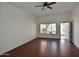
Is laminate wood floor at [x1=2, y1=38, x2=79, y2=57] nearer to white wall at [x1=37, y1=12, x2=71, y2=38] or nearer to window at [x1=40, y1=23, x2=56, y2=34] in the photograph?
white wall at [x1=37, y1=12, x2=71, y2=38]

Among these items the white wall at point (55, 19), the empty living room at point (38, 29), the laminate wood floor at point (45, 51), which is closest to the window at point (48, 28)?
the empty living room at point (38, 29)

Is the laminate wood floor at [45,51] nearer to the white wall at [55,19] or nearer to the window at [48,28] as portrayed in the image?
the white wall at [55,19]

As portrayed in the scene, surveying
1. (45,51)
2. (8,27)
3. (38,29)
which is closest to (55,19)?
(38,29)

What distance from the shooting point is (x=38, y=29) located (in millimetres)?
9258

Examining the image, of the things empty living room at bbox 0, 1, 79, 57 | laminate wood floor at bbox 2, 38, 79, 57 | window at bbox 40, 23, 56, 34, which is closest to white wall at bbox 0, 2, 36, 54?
empty living room at bbox 0, 1, 79, 57

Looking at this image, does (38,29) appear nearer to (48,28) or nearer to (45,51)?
(48,28)

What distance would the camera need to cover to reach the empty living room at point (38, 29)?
12.3ft

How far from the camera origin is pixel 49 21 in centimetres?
885

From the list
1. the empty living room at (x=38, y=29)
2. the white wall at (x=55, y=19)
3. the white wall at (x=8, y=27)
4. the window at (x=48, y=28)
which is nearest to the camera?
the white wall at (x=8, y=27)

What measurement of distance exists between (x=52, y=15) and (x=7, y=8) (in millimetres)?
5354

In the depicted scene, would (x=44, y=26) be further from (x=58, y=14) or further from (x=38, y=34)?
(x=58, y=14)

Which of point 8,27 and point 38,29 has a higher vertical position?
point 8,27

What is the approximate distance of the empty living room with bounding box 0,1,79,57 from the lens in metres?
3.76

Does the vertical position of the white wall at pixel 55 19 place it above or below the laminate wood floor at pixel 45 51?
above
